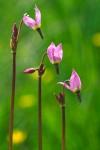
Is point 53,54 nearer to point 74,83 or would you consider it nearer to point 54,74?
point 74,83

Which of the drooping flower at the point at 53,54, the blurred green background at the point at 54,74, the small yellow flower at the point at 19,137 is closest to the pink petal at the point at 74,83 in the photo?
the drooping flower at the point at 53,54

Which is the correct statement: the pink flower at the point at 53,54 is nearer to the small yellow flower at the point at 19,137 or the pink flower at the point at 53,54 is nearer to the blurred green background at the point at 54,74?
the blurred green background at the point at 54,74

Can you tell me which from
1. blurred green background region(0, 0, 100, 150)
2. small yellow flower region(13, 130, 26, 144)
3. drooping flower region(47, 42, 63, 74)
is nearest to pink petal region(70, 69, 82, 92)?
drooping flower region(47, 42, 63, 74)

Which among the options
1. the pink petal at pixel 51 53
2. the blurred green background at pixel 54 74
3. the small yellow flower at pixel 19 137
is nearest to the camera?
the pink petal at pixel 51 53

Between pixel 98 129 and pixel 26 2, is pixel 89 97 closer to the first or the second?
pixel 98 129

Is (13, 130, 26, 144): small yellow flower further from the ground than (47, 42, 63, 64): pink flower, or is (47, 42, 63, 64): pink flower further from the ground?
(47, 42, 63, 64): pink flower

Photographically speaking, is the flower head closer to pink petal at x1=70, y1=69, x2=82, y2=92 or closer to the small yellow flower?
pink petal at x1=70, y1=69, x2=82, y2=92

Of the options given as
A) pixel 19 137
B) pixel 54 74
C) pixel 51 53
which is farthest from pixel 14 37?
pixel 54 74

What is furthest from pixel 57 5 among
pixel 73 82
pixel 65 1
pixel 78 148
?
pixel 73 82
